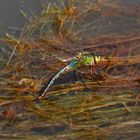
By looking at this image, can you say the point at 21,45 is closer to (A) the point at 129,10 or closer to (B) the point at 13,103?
(B) the point at 13,103

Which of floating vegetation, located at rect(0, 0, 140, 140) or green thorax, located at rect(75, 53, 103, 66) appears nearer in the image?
floating vegetation, located at rect(0, 0, 140, 140)

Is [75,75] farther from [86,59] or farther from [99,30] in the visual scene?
[99,30]

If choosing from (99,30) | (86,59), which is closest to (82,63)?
(86,59)

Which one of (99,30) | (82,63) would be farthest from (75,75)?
(99,30)

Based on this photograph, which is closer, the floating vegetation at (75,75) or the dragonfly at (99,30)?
the floating vegetation at (75,75)

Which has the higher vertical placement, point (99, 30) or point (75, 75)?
point (99, 30)

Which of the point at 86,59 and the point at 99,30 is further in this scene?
the point at 99,30

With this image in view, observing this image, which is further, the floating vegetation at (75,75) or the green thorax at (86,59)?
the green thorax at (86,59)

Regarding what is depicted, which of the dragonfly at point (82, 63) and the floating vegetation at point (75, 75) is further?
the dragonfly at point (82, 63)

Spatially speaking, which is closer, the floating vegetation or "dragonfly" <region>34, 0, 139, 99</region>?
the floating vegetation
